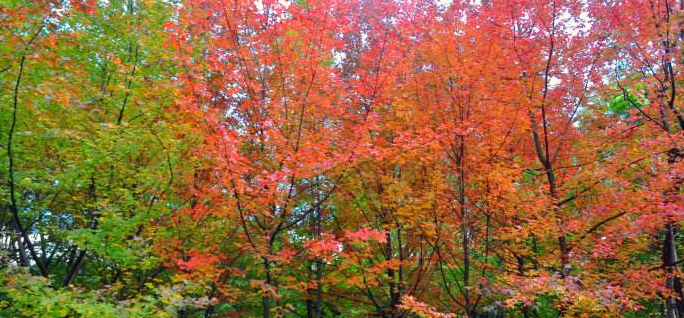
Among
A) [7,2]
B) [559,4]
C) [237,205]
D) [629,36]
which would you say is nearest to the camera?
[7,2]

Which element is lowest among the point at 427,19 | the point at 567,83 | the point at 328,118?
the point at 328,118

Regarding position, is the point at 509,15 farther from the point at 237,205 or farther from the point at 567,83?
the point at 237,205

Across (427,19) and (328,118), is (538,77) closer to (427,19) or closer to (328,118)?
(427,19)

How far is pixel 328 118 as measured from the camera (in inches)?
314

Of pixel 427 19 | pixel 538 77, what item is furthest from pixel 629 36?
pixel 427 19

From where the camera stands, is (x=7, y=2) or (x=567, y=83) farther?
(x=567, y=83)

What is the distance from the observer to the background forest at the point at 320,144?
6254mm

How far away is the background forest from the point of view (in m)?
6.25

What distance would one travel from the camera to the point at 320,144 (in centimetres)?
682

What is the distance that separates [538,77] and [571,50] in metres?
0.81

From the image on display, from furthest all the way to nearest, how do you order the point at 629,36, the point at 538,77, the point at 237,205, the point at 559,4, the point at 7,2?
the point at 538,77
the point at 559,4
the point at 629,36
the point at 237,205
the point at 7,2

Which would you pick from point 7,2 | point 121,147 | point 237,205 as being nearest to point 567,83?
point 237,205

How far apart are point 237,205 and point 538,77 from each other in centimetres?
693

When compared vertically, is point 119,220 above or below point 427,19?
below
